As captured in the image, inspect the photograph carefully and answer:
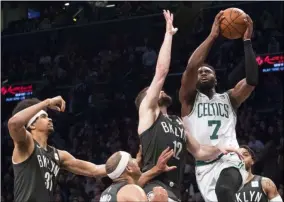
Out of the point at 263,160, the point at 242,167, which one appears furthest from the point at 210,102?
the point at 263,160

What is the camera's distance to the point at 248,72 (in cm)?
740

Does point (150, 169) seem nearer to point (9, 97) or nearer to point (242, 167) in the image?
point (242, 167)

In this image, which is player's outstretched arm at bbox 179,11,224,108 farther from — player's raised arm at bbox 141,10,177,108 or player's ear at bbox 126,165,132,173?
player's ear at bbox 126,165,132,173

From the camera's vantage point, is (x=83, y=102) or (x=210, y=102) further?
(x=83, y=102)

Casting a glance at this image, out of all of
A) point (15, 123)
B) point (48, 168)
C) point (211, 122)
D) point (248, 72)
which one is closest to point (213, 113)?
point (211, 122)

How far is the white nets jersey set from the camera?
753cm

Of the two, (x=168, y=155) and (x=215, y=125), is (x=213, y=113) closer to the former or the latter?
(x=215, y=125)

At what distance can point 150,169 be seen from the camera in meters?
6.82

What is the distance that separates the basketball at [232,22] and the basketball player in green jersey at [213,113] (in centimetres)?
5

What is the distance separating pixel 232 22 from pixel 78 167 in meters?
2.12

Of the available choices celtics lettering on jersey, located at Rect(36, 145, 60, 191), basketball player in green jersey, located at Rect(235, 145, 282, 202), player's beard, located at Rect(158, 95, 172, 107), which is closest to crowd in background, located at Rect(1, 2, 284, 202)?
basketball player in green jersey, located at Rect(235, 145, 282, 202)

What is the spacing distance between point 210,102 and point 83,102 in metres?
11.5

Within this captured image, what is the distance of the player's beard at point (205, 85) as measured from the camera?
24.8ft

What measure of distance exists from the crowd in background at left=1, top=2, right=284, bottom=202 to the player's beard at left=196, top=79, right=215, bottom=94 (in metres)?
6.42
